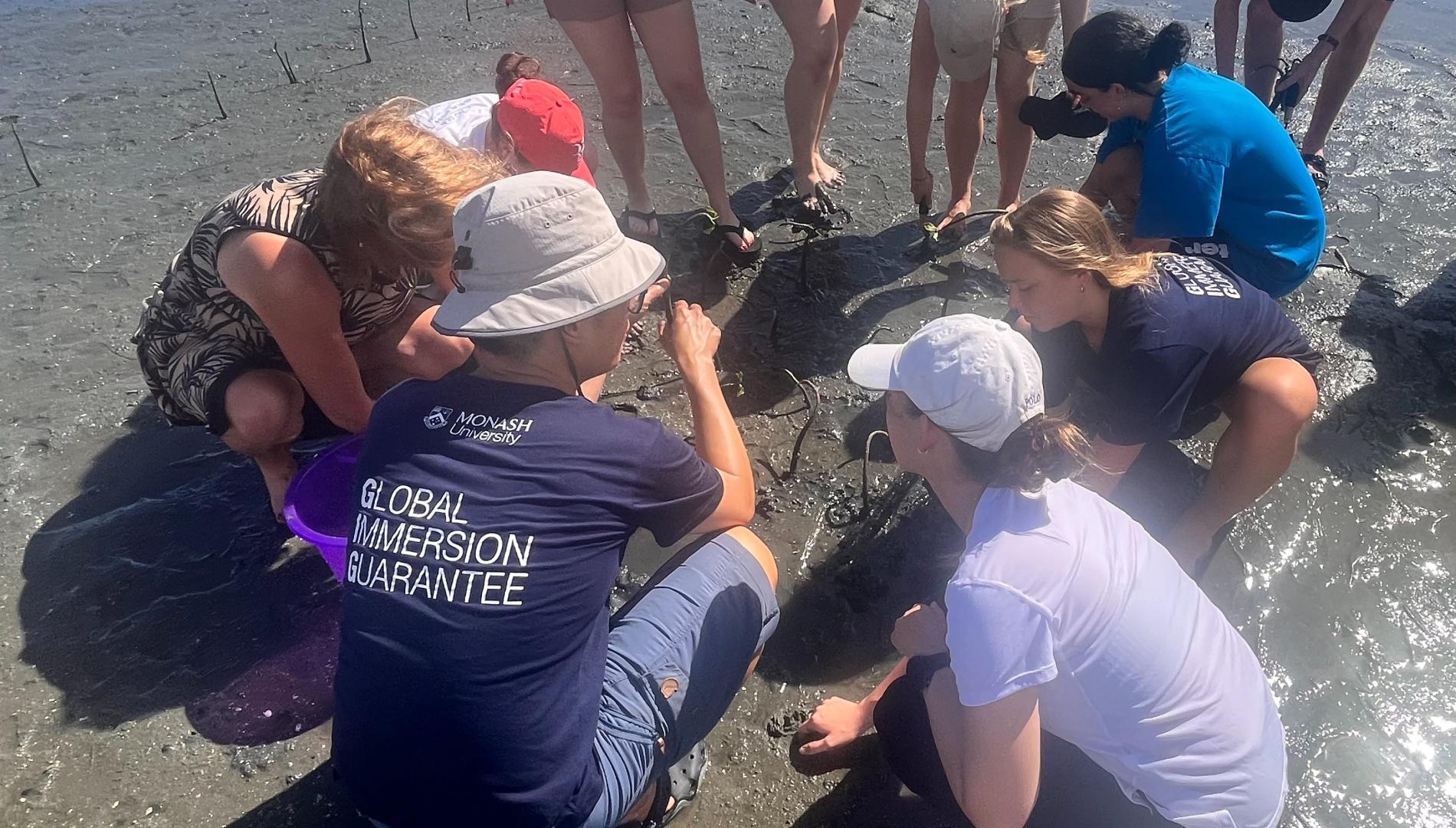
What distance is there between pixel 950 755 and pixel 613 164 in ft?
11.9

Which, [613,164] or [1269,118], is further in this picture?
[613,164]

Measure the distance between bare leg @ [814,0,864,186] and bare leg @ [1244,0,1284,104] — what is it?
2229 mm

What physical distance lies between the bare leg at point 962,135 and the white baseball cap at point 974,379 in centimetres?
232

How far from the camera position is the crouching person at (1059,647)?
1.52 meters

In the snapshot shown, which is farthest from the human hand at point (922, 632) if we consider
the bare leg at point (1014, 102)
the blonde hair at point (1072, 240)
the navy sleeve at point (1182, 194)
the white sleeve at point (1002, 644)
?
the bare leg at point (1014, 102)

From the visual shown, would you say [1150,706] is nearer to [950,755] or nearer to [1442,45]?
[950,755]

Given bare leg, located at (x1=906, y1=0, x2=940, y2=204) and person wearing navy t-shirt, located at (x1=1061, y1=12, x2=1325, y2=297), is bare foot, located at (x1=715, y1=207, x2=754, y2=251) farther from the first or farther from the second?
person wearing navy t-shirt, located at (x1=1061, y1=12, x2=1325, y2=297)

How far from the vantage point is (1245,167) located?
2785 millimetres

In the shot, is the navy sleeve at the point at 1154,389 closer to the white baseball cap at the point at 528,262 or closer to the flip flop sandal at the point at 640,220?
the white baseball cap at the point at 528,262

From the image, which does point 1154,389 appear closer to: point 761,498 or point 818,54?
point 761,498

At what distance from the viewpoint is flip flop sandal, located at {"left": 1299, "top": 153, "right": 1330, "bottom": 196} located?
4344 mm

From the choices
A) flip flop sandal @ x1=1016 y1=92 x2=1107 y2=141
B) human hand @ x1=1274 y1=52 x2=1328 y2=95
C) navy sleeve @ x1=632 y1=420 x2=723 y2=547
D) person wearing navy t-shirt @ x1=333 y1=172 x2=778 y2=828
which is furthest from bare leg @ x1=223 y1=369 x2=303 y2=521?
human hand @ x1=1274 y1=52 x2=1328 y2=95

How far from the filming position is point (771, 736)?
88.2 inches

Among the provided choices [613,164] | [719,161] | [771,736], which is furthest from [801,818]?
[613,164]
